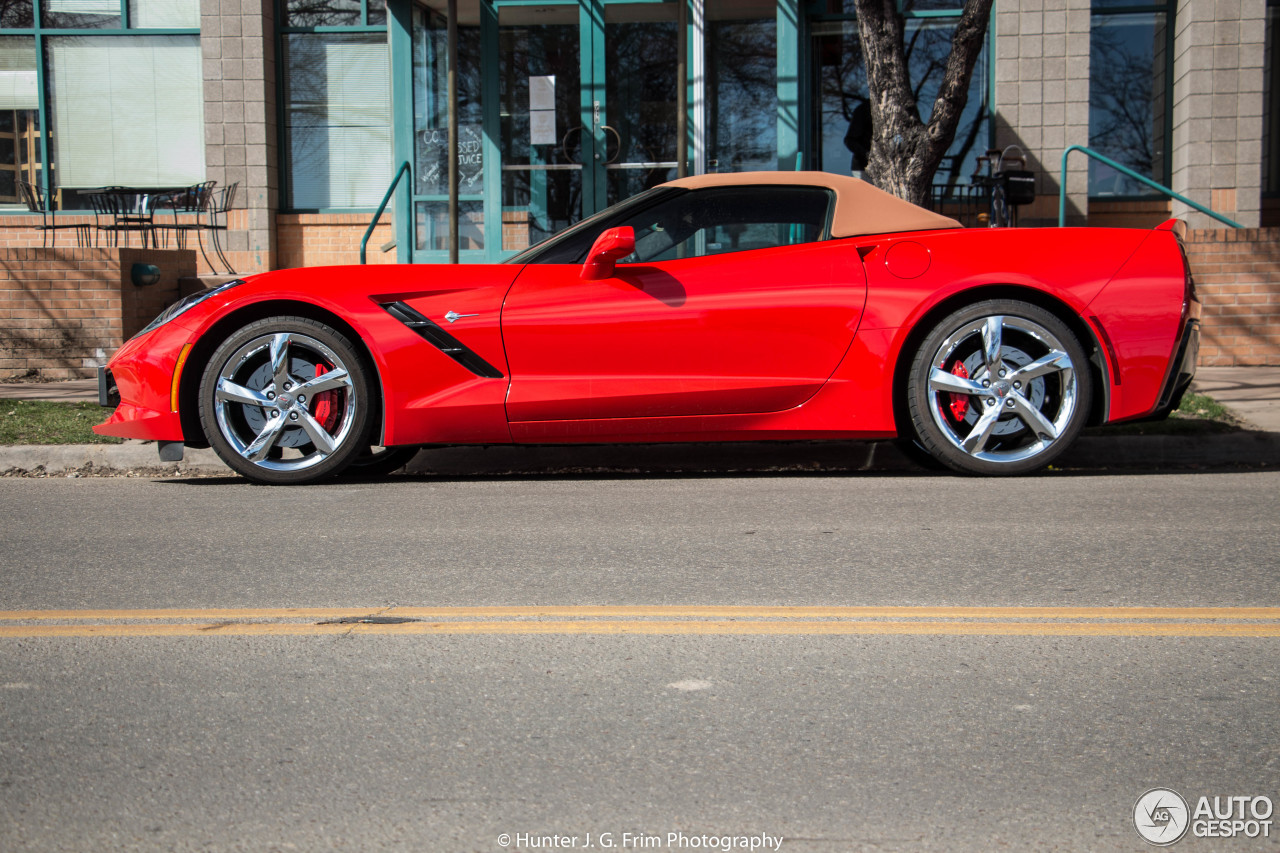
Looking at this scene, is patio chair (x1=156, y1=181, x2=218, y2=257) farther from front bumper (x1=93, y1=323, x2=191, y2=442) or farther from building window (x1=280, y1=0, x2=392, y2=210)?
front bumper (x1=93, y1=323, x2=191, y2=442)

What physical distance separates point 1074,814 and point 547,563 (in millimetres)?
2302

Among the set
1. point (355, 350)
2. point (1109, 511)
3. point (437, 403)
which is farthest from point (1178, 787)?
point (355, 350)

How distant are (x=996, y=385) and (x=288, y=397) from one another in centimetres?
337

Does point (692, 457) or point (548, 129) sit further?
point (548, 129)

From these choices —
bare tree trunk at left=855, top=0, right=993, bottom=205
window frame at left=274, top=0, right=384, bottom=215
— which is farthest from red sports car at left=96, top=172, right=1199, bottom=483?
window frame at left=274, top=0, right=384, bottom=215

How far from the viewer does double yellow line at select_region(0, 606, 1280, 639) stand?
349cm

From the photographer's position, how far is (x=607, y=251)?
556 cm

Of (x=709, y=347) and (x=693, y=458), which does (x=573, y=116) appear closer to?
(x=693, y=458)

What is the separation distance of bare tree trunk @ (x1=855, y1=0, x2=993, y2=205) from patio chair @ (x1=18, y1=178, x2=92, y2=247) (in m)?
10.5

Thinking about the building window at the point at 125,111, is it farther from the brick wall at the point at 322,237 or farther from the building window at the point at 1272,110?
the building window at the point at 1272,110

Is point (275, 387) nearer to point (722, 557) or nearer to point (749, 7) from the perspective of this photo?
point (722, 557)

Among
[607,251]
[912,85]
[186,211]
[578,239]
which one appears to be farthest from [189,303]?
[912,85]

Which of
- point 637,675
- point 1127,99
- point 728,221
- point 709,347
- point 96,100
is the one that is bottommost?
point 637,675

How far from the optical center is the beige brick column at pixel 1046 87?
13570mm
